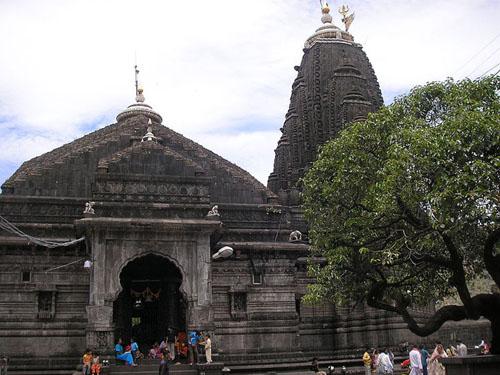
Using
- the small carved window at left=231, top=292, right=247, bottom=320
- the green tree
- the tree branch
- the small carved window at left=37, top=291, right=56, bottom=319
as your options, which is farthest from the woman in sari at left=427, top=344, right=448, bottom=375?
the small carved window at left=37, top=291, right=56, bottom=319

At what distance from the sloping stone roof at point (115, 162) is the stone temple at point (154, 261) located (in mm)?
64

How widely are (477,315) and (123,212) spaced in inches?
484

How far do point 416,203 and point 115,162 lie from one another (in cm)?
1245

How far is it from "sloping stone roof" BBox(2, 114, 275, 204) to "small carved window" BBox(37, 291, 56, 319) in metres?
4.60

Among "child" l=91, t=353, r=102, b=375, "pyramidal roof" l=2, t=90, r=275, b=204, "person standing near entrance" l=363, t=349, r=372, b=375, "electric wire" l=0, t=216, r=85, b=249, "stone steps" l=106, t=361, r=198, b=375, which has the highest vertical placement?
"pyramidal roof" l=2, t=90, r=275, b=204

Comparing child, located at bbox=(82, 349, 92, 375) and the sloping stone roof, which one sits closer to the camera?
child, located at bbox=(82, 349, 92, 375)

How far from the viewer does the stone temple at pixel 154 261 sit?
71.0ft

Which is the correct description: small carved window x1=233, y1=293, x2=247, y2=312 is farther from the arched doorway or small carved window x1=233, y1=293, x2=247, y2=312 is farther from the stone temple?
the arched doorway

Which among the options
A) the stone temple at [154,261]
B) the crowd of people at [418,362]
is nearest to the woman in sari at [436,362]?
the crowd of people at [418,362]

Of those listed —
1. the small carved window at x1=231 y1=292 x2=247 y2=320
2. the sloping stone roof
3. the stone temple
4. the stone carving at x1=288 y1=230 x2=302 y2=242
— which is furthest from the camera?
the stone carving at x1=288 y1=230 x2=302 y2=242

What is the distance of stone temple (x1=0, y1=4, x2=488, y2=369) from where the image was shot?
21.6 m

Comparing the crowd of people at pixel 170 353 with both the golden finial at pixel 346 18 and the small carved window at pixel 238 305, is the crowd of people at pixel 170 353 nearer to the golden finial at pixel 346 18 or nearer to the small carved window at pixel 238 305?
the small carved window at pixel 238 305

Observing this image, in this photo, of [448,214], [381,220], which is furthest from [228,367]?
[448,214]

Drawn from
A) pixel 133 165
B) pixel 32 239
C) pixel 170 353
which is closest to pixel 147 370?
pixel 170 353
